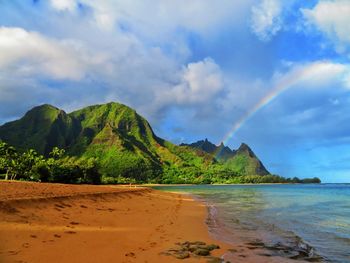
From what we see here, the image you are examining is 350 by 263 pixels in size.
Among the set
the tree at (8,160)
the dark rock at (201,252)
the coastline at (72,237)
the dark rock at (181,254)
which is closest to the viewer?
the coastline at (72,237)

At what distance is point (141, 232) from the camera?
1795cm

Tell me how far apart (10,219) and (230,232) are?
12.5 meters

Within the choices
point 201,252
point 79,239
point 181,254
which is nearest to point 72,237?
point 79,239

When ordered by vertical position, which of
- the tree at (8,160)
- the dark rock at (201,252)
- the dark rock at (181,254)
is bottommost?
the dark rock at (181,254)

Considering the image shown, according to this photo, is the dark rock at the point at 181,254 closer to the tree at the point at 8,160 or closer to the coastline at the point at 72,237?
the coastline at the point at 72,237

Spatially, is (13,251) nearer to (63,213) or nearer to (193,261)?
(193,261)

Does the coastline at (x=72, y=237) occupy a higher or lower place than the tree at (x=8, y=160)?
lower

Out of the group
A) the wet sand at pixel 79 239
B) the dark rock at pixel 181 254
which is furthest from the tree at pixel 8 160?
the dark rock at pixel 181 254

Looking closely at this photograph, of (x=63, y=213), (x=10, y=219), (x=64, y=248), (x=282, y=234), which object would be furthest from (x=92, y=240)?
(x=282, y=234)

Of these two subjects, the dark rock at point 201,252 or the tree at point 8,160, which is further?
the tree at point 8,160

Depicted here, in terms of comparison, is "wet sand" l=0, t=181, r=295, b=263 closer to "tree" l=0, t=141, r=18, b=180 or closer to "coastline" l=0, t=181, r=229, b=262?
"coastline" l=0, t=181, r=229, b=262

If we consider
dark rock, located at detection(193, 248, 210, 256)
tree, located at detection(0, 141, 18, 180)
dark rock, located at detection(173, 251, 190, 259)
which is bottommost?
dark rock, located at detection(173, 251, 190, 259)

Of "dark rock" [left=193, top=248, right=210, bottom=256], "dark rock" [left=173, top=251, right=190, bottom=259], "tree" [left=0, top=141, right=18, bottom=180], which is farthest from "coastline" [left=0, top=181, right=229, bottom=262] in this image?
"tree" [left=0, top=141, right=18, bottom=180]

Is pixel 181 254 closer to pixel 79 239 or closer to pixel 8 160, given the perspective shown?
pixel 79 239
